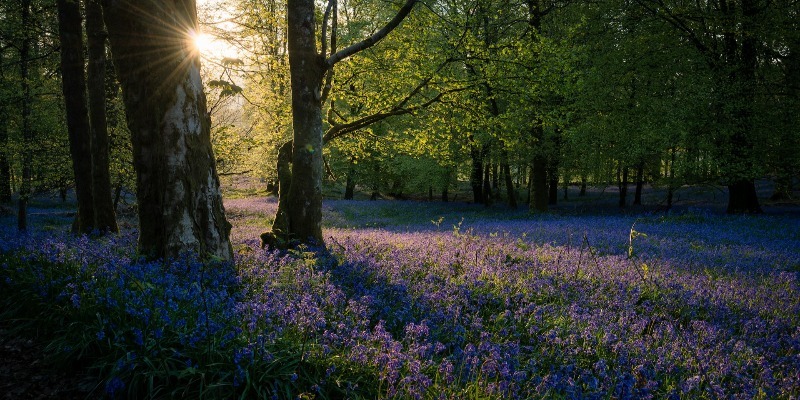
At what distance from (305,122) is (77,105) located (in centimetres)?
713

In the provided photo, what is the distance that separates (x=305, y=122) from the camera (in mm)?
7992

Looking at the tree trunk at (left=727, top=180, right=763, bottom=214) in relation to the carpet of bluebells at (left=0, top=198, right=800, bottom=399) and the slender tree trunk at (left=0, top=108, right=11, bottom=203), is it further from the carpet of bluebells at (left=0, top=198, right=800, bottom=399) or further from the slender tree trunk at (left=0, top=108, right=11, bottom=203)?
the slender tree trunk at (left=0, top=108, right=11, bottom=203)

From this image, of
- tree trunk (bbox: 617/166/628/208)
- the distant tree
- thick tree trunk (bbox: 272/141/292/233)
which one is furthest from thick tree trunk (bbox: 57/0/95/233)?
tree trunk (bbox: 617/166/628/208)

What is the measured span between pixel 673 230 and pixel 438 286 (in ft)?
36.3

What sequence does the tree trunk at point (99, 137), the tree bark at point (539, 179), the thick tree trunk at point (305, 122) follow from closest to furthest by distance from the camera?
the thick tree trunk at point (305, 122)
the tree trunk at point (99, 137)
the tree bark at point (539, 179)

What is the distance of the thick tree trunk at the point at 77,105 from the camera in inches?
407

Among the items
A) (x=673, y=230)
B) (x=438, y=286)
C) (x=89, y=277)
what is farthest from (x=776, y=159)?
(x=89, y=277)

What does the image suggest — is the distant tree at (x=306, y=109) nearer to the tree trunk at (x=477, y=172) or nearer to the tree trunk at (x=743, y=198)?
the tree trunk at (x=477, y=172)

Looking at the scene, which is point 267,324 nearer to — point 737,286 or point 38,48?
point 737,286

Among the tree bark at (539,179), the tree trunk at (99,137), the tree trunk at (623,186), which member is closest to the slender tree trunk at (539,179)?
the tree bark at (539,179)

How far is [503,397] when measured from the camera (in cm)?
278

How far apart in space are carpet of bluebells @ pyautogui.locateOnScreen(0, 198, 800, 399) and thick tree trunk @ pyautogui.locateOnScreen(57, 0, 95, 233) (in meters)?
4.06

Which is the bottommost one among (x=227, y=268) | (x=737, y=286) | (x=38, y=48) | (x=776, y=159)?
(x=737, y=286)

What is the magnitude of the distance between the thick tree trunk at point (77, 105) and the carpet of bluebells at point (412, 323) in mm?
4064
